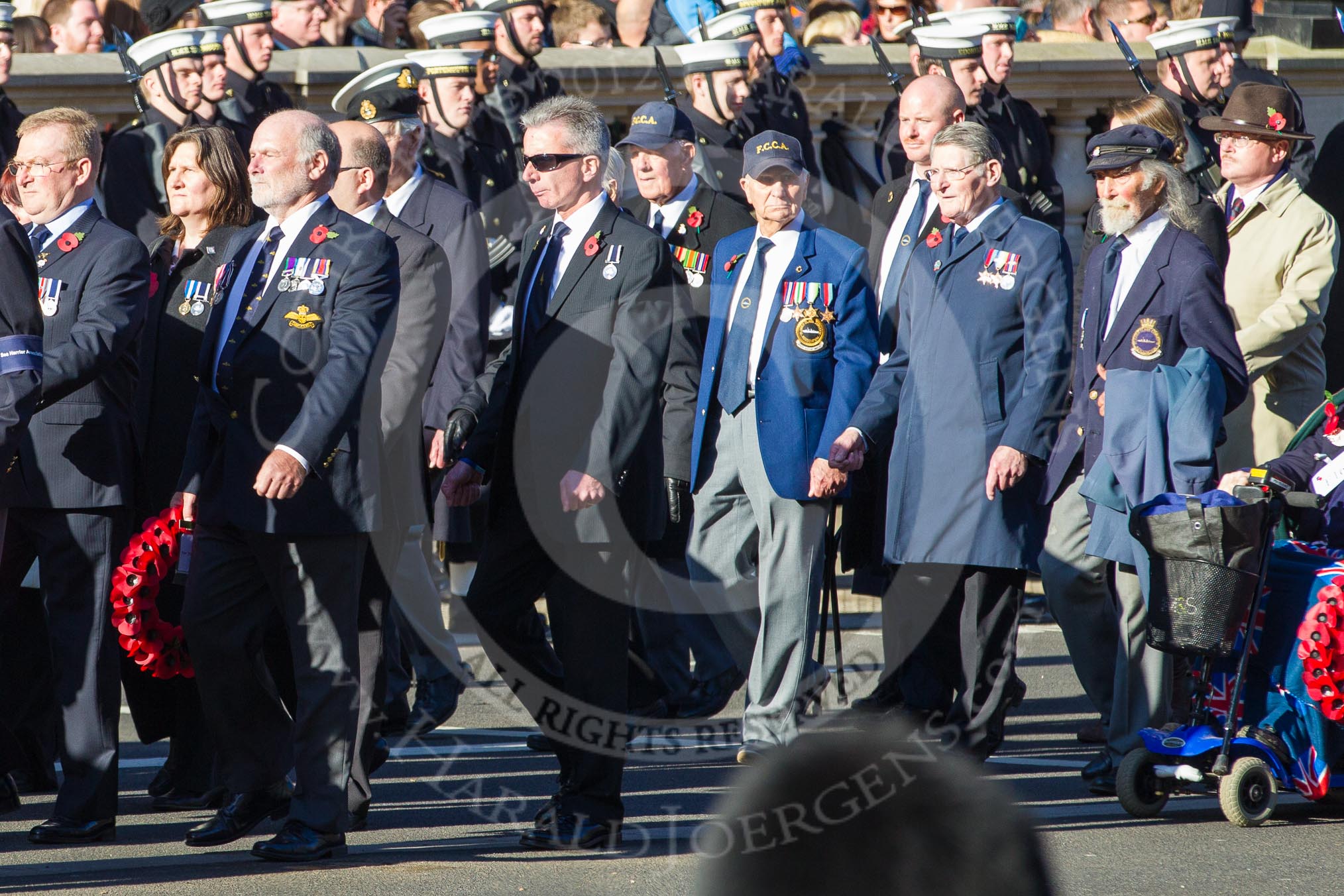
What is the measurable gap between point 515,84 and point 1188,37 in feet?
11.4

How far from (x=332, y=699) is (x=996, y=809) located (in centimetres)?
347

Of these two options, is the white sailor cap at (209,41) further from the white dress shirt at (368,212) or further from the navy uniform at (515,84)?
the white dress shirt at (368,212)

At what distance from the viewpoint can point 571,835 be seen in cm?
519

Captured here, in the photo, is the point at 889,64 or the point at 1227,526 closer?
the point at 1227,526

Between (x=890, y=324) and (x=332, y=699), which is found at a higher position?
(x=890, y=324)

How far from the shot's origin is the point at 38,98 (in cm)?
912

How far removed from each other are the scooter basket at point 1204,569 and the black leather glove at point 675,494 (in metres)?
1.63

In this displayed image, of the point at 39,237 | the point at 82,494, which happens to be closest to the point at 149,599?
the point at 82,494

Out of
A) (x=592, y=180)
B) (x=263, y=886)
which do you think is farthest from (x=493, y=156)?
(x=263, y=886)

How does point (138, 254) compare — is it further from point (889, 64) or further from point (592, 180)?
point (889, 64)

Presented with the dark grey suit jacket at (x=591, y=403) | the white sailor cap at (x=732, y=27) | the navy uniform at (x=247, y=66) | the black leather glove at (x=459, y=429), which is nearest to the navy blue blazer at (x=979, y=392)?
the dark grey suit jacket at (x=591, y=403)

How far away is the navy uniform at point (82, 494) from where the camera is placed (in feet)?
17.2

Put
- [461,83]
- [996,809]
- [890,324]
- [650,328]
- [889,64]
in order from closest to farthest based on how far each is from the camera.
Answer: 1. [996,809]
2. [650,328]
3. [890,324]
4. [461,83]
5. [889,64]

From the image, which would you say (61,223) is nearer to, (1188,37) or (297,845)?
(297,845)
